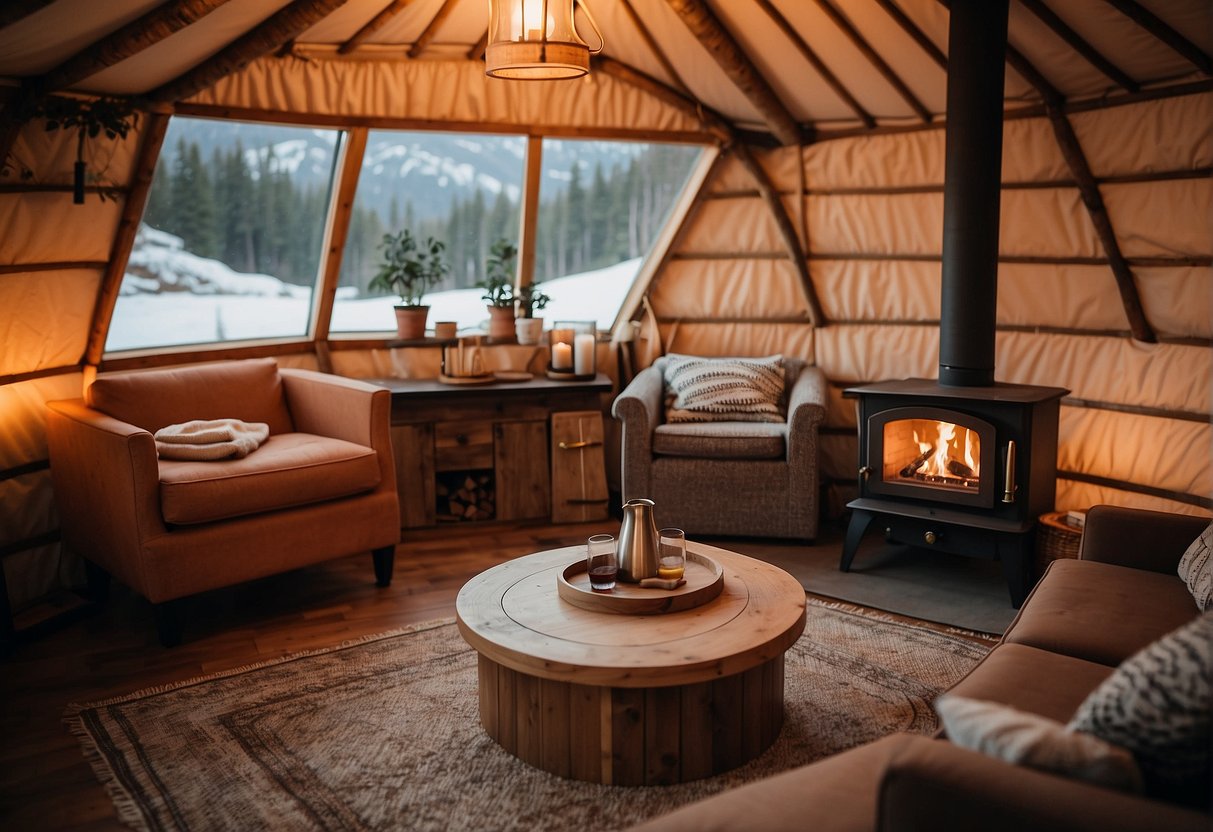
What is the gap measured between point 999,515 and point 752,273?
2.09 metres

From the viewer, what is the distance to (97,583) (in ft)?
12.4

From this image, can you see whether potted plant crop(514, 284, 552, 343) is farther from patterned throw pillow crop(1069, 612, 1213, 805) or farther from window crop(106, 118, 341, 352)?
patterned throw pillow crop(1069, 612, 1213, 805)

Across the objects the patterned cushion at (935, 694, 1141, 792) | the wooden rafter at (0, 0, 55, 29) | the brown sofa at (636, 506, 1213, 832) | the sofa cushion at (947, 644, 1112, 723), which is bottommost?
the sofa cushion at (947, 644, 1112, 723)

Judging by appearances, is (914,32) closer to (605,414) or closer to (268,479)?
(605,414)

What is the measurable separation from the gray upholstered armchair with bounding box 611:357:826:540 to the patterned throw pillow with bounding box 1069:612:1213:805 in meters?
2.96

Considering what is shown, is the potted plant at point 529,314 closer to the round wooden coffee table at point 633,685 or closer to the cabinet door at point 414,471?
the cabinet door at point 414,471

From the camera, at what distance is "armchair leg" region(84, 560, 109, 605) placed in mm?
3768

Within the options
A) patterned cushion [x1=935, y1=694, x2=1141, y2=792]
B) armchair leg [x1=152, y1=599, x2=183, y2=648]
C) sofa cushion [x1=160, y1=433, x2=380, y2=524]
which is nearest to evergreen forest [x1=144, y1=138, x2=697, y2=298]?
sofa cushion [x1=160, y1=433, x2=380, y2=524]

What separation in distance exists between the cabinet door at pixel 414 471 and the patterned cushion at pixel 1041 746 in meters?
3.53

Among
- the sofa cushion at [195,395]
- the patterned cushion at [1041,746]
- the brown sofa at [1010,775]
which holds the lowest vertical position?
the brown sofa at [1010,775]

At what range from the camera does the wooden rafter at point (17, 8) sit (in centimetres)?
276

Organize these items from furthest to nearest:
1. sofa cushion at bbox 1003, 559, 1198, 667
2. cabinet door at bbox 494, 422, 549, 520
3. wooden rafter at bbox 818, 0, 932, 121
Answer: cabinet door at bbox 494, 422, 549, 520 < wooden rafter at bbox 818, 0, 932, 121 < sofa cushion at bbox 1003, 559, 1198, 667

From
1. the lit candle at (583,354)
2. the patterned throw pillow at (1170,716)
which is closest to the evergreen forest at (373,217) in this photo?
the lit candle at (583,354)

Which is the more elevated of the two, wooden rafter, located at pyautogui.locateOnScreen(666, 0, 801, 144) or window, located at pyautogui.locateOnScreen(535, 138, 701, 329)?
wooden rafter, located at pyautogui.locateOnScreen(666, 0, 801, 144)
